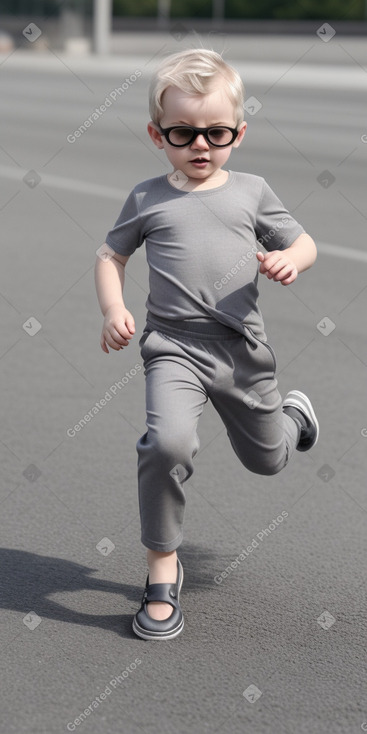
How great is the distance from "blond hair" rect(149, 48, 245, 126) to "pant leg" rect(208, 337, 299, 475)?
0.67m

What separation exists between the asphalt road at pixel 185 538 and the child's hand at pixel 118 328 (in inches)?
33.2

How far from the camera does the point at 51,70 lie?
36531 millimetres

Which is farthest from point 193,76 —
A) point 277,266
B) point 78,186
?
point 78,186

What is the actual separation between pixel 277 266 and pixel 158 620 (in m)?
1.06

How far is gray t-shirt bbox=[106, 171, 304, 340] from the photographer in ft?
11.2

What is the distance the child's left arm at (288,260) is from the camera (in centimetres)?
333

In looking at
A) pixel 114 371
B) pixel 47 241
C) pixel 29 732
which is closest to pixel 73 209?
pixel 47 241

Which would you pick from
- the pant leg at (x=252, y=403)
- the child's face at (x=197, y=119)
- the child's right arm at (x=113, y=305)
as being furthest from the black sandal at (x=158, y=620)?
the child's face at (x=197, y=119)

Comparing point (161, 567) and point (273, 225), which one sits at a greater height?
point (273, 225)

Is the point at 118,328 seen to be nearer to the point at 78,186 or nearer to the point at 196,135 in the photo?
the point at 196,135

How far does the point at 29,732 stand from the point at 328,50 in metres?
39.0

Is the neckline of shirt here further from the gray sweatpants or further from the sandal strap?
the sandal strap

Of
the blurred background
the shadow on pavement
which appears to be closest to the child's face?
the shadow on pavement

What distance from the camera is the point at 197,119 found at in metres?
3.33
